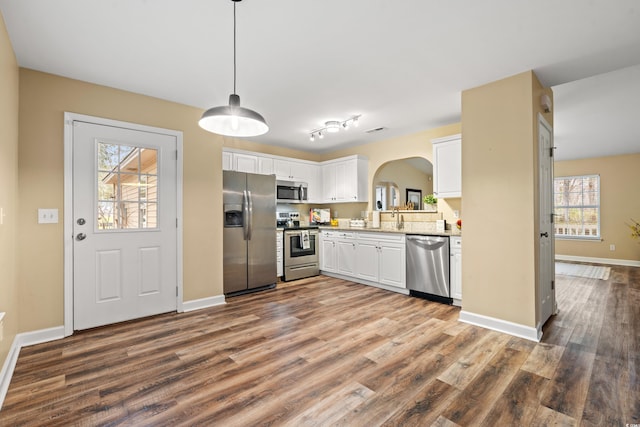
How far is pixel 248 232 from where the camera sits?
14.4ft

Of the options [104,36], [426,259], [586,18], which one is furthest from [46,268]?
[586,18]

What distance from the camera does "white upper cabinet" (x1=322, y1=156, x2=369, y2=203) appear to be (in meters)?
5.46

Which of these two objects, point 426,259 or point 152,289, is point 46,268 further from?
point 426,259

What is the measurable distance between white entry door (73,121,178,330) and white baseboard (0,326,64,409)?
171 mm

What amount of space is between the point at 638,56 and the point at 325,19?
8.64 ft

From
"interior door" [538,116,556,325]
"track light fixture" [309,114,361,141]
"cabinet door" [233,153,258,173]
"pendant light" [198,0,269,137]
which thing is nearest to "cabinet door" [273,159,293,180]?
"cabinet door" [233,153,258,173]

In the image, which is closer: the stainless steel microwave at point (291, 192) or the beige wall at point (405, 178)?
the stainless steel microwave at point (291, 192)

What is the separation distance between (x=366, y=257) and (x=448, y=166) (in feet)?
5.84

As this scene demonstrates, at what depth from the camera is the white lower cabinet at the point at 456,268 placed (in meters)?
3.62

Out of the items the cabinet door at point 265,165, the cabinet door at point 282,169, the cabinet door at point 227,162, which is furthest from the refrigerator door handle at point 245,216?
the cabinet door at point 282,169

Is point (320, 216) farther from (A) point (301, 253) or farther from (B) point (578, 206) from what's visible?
(B) point (578, 206)

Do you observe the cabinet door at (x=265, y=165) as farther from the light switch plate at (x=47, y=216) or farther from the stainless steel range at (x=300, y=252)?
the light switch plate at (x=47, y=216)

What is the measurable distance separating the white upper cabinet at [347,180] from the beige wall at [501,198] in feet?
7.90

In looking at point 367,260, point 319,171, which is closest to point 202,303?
point 367,260
